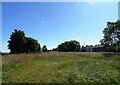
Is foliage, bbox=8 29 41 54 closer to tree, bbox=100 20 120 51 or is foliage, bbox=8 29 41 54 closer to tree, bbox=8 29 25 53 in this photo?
A: tree, bbox=8 29 25 53

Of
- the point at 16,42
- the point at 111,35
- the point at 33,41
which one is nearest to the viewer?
the point at 111,35

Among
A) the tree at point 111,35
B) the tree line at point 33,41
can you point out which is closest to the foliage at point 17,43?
the tree line at point 33,41

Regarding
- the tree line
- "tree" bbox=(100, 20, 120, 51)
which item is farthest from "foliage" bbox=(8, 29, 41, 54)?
"tree" bbox=(100, 20, 120, 51)

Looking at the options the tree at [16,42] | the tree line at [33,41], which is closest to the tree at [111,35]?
the tree line at [33,41]

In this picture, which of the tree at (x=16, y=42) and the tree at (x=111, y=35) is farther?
the tree at (x=16, y=42)

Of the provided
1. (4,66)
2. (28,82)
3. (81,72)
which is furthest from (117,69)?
(4,66)

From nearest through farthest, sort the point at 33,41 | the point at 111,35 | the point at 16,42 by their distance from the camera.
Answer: the point at 111,35, the point at 16,42, the point at 33,41

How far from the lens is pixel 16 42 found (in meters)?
→ 61.2

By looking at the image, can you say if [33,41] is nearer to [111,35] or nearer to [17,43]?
[17,43]

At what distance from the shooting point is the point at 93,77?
14078 millimetres

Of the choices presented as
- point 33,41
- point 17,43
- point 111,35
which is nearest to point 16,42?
point 17,43

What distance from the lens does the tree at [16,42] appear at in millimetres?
60469

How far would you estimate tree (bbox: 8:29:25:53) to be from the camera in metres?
60.5

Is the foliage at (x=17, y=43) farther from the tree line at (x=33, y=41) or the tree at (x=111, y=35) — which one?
the tree at (x=111, y=35)
